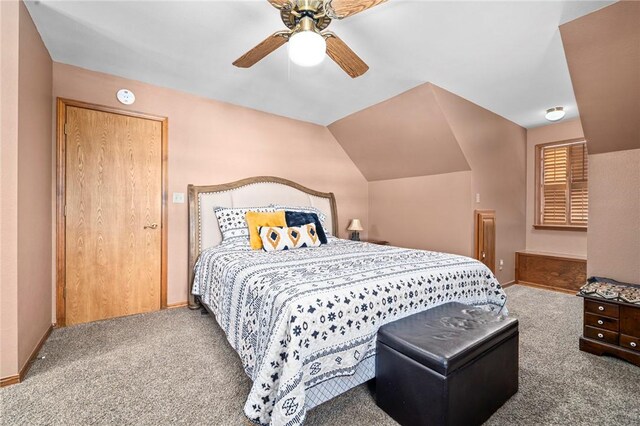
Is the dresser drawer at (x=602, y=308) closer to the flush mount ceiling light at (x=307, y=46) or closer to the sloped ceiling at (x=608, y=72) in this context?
the sloped ceiling at (x=608, y=72)

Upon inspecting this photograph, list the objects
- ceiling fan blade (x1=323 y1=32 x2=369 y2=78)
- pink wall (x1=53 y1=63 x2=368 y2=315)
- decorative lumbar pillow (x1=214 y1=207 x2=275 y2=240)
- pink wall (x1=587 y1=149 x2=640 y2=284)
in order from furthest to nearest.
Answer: decorative lumbar pillow (x1=214 y1=207 x2=275 y2=240)
pink wall (x1=53 y1=63 x2=368 y2=315)
pink wall (x1=587 y1=149 x2=640 y2=284)
ceiling fan blade (x1=323 y1=32 x2=369 y2=78)

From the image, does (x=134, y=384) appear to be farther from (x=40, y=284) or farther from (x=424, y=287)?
(x=424, y=287)

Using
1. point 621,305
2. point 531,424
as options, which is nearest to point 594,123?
point 621,305

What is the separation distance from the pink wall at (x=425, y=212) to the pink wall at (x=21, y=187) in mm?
4104

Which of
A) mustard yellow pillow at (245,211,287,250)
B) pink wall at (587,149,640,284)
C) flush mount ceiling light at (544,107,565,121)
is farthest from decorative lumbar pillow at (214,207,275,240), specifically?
flush mount ceiling light at (544,107,565,121)

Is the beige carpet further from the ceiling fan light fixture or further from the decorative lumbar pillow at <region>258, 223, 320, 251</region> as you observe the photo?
the ceiling fan light fixture

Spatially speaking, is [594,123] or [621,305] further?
[594,123]

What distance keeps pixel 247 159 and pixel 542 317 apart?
3.75 meters

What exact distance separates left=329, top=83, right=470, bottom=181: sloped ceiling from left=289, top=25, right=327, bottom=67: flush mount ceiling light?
1.81 m

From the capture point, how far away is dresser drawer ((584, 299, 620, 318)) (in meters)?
2.11

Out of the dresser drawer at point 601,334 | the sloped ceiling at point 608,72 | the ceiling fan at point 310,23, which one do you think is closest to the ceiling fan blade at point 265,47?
the ceiling fan at point 310,23

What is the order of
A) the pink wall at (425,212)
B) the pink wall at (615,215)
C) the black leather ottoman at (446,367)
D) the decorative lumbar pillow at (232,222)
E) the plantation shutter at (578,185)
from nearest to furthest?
the black leather ottoman at (446,367)
the pink wall at (615,215)
the decorative lumbar pillow at (232,222)
the pink wall at (425,212)
the plantation shutter at (578,185)

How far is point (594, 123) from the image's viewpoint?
249 centimetres

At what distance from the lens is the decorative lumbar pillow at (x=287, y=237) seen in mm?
2834
